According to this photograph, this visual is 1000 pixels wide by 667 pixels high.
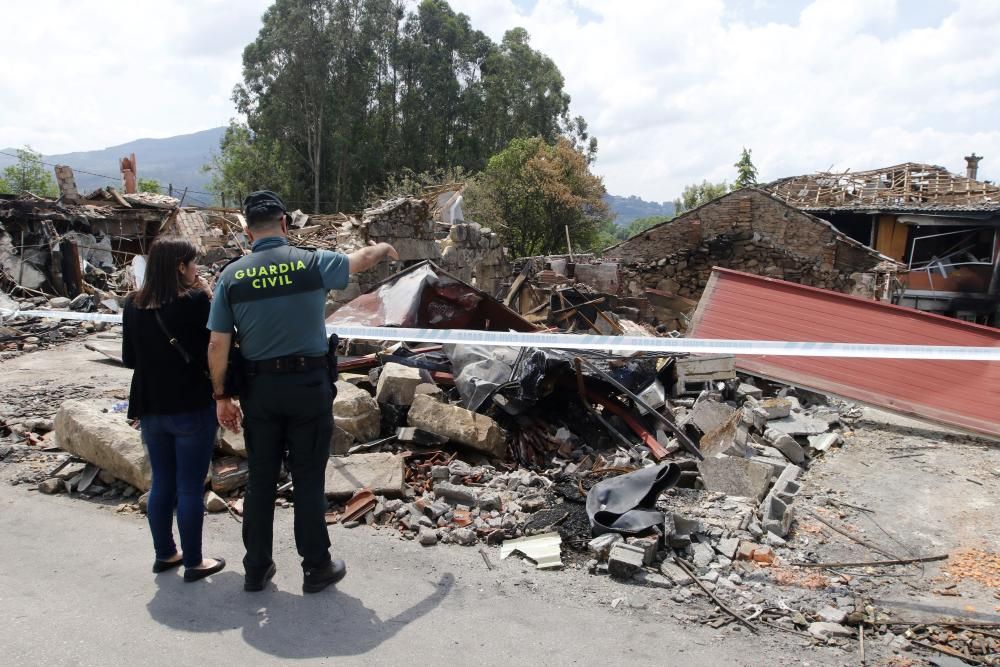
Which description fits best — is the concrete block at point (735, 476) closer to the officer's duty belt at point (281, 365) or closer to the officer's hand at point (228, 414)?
the officer's duty belt at point (281, 365)

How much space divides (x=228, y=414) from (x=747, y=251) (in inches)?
685

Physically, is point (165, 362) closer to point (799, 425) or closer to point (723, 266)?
point (799, 425)

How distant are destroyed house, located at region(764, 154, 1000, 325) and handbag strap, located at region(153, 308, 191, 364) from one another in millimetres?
21106

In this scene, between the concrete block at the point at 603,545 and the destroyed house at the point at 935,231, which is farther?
the destroyed house at the point at 935,231

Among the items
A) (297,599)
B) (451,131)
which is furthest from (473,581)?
(451,131)

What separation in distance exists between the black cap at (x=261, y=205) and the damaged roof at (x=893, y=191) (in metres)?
20.8

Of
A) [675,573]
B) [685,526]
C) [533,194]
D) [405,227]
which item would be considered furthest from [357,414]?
[533,194]

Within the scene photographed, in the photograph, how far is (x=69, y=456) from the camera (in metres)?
4.99

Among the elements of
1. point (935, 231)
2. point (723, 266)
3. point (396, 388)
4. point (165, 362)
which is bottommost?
point (396, 388)

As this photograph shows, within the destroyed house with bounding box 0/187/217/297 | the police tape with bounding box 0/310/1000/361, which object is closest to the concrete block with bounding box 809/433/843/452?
the police tape with bounding box 0/310/1000/361

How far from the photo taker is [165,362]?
3146 mm

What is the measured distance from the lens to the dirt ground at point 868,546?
124 inches

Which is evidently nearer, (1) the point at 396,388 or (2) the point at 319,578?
(2) the point at 319,578

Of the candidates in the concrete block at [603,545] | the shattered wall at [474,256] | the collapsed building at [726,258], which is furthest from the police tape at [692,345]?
the collapsed building at [726,258]
